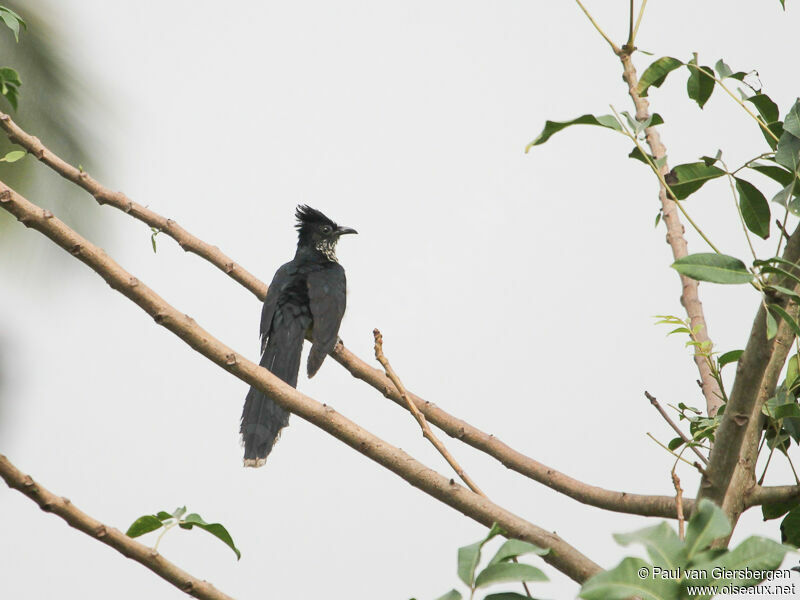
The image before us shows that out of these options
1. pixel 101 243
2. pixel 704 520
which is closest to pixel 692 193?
pixel 704 520

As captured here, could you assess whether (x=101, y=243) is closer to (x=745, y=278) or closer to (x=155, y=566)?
(x=155, y=566)

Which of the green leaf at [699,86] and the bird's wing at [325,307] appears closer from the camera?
the green leaf at [699,86]

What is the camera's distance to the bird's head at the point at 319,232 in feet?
16.5

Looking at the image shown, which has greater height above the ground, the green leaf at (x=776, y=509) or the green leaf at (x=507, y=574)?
the green leaf at (x=776, y=509)

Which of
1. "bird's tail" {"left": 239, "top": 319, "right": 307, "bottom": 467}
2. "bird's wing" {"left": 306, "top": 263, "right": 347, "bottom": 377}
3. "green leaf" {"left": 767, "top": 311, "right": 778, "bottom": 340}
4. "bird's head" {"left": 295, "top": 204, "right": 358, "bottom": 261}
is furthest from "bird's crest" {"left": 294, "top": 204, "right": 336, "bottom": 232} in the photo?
"green leaf" {"left": 767, "top": 311, "right": 778, "bottom": 340}

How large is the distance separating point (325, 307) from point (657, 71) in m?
2.49

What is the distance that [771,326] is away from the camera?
120 centimetres

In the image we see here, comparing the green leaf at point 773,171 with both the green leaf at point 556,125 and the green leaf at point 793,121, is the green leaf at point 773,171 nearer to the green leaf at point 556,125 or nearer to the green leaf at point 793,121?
the green leaf at point 793,121

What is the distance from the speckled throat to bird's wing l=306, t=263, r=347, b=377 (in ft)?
1.60

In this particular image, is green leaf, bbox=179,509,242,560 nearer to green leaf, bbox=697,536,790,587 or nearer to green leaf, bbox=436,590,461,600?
green leaf, bbox=436,590,461,600

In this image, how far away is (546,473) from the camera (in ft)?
7.00

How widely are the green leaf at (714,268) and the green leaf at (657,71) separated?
705mm

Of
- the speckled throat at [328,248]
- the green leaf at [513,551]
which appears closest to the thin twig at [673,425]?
the green leaf at [513,551]

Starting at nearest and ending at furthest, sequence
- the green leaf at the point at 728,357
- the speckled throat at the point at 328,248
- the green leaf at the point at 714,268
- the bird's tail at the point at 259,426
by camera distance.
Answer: the green leaf at the point at 714,268
the green leaf at the point at 728,357
the bird's tail at the point at 259,426
the speckled throat at the point at 328,248
